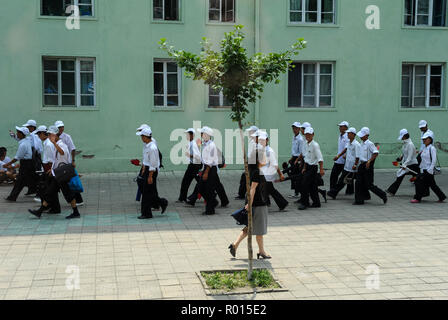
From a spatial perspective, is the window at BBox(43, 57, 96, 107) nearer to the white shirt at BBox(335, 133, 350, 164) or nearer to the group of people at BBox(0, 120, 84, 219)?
the group of people at BBox(0, 120, 84, 219)

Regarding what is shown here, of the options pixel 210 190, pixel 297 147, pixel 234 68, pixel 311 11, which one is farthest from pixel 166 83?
pixel 234 68

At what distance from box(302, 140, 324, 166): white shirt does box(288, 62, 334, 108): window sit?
7.05 metres

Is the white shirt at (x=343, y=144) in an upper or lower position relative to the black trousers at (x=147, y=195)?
upper

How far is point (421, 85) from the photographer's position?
1970 cm

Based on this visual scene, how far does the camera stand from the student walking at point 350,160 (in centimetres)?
1257

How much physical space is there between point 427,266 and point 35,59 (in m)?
13.9

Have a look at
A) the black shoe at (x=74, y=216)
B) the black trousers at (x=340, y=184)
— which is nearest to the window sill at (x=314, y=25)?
the black trousers at (x=340, y=184)

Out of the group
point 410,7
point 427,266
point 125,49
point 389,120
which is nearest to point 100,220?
point 427,266

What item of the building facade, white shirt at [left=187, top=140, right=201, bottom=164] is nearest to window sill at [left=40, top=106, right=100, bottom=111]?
the building facade

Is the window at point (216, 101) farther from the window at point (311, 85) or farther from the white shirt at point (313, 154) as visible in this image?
the white shirt at point (313, 154)

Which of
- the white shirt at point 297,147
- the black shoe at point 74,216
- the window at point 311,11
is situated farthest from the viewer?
the window at point 311,11

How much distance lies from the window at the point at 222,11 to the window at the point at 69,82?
4383mm

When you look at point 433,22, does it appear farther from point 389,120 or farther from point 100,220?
point 100,220

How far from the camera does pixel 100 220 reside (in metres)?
10.5
